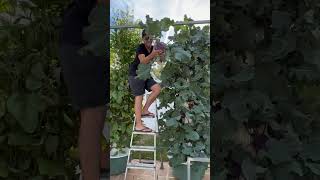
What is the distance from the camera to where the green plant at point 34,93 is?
1.41 meters

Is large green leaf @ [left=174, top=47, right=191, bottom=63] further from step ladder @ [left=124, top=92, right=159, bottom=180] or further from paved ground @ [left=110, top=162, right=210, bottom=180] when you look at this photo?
paved ground @ [left=110, top=162, right=210, bottom=180]

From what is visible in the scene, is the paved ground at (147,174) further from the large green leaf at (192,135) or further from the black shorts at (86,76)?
the black shorts at (86,76)

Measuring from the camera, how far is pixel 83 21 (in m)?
1.38

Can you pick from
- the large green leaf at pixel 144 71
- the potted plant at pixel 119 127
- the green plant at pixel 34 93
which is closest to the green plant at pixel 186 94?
the large green leaf at pixel 144 71

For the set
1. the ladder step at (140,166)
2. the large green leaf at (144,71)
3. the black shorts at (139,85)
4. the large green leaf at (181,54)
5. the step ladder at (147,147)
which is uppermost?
the large green leaf at (181,54)

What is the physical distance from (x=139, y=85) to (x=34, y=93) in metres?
0.38

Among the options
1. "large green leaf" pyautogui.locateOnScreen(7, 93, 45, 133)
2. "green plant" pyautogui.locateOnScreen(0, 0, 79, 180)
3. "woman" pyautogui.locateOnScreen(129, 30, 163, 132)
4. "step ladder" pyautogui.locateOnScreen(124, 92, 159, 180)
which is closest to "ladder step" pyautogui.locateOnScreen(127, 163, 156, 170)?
"step ladder" pyautogui.locateOnScreen(124, 92, 159, 180)

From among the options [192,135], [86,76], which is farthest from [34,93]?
[192,135]

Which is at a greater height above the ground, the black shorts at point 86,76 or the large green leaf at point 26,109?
the black shorts at point 86,76

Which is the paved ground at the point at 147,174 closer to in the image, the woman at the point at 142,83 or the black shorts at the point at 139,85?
the woman at the point at 142,83

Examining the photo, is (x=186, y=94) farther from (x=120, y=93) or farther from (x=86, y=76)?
(x=86, y=76)

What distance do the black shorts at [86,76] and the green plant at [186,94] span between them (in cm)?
15

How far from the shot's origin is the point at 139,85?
139cm

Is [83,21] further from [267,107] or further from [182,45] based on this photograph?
[267,107]
